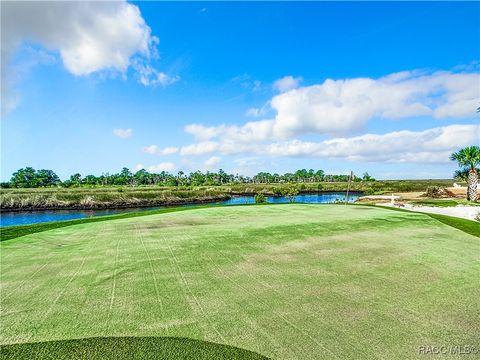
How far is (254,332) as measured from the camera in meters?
5.43

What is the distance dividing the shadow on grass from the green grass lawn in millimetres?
31

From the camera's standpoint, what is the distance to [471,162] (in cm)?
4009

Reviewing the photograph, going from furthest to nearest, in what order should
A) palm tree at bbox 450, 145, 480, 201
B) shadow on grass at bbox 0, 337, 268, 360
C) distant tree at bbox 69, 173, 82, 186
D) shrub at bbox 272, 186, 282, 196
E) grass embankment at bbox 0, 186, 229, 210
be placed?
1. distant tree at bbox 69, 173, 82, 186
2. shrub at bbox 272, 186, 282, 196
3. grass embankment at bbox 0, 186, 229, 210
4. palm tree at bbox 450, 145, 480, 201
5. shadow on grass at bbox 0, 337, 268, 360

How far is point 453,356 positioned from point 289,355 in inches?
104

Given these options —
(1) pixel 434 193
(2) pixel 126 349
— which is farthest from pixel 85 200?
(2) pixel 126 349

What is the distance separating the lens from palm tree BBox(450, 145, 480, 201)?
37.8 m

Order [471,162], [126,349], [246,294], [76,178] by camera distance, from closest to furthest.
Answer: [126,349] → [246,294] → [471,162] → [76,178]

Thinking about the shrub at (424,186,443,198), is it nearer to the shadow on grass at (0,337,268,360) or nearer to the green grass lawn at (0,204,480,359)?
the green grass lawn at (0,204,480,359)

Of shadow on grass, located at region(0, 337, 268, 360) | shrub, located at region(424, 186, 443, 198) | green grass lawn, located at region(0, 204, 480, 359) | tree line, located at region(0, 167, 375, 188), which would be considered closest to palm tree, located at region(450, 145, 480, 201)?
shrub, located at region(424, 186, 443, 198)

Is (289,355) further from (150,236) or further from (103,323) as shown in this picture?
(150,236)

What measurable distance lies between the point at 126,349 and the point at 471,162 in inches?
1925

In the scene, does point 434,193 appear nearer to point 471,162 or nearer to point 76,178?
point 471,162

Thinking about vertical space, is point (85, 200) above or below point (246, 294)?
below

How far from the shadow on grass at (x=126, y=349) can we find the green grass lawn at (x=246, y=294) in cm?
3
